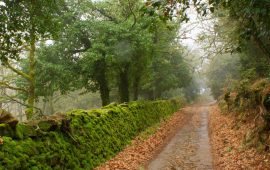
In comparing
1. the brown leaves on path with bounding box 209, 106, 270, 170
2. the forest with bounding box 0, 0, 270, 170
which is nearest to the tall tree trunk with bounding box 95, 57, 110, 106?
the forest with bounding box 0, 0, 270, 170

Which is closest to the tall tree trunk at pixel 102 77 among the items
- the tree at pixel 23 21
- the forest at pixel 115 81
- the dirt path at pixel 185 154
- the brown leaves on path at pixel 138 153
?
the forest at pixel 115 81

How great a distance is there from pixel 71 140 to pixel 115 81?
60.7ft

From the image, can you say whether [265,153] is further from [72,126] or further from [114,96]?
[114,96]

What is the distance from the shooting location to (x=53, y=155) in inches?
390

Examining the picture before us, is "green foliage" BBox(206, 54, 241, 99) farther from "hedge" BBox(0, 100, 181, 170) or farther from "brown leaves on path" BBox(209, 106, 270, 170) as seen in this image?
"brown leaves on path" BBox(209, 106, 270, 170)

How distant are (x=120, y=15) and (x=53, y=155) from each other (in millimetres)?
17626

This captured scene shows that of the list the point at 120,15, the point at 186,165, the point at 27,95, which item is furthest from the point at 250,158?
the point at 27,95

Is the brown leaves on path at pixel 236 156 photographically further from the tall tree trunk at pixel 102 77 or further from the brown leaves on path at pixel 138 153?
the tall tree trunk at pixel 102 77

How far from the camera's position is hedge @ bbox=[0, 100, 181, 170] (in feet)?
28.0

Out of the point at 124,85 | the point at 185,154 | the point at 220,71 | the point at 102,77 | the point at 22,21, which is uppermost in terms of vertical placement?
the point at 220,71

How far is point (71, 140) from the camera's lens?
11461mm

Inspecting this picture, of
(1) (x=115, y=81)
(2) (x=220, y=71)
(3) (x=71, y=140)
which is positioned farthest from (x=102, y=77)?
(2) (x=220, y=71)

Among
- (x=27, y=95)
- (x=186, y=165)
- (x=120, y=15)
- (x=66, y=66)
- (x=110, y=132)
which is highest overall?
(x=120, y=15)

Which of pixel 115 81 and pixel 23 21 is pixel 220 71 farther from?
pixel 23 21
